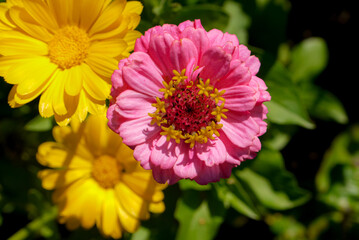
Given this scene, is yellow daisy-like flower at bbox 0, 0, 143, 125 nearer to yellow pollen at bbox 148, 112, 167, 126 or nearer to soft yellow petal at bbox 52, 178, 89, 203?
yellow pollen at bbox 148, 112, 167, 126

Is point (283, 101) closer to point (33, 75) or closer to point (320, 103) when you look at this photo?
point (320, 103)

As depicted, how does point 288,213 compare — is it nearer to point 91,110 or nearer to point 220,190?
point 220,190

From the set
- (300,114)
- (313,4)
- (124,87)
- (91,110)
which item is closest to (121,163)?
(91,110)

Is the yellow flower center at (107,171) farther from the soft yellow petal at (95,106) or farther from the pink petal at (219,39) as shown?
the pink petal at (219,39)

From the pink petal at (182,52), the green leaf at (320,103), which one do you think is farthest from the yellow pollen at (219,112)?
the green leaf at (320,103)

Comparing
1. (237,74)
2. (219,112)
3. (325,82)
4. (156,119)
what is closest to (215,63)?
(237,74)

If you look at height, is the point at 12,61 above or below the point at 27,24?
below

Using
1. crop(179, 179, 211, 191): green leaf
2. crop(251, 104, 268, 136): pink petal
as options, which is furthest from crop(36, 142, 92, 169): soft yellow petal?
crop(251, 104, 268, 136): pink petal
